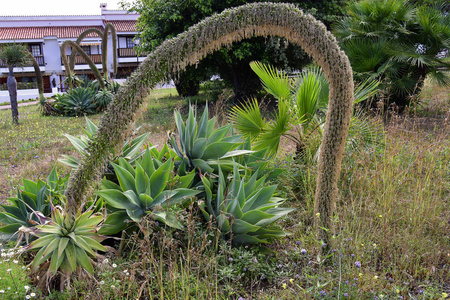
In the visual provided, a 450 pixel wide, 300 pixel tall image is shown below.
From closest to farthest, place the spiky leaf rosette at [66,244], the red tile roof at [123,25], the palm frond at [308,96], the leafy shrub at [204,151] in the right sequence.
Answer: the spiky leaf rosette at [66,244] → the leafy shrub at [204,151] → the palm frond at [308,96] → the red tile roof at [123,25]

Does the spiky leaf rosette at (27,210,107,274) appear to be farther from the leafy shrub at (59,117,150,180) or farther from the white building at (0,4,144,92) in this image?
the white building at (0,4,144,92)

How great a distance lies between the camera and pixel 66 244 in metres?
2.47

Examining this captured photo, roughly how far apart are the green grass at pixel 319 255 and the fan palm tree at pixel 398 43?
184 inches

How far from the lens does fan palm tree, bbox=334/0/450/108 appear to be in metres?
8.85

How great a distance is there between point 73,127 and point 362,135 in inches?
328

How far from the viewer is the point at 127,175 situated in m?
3.06

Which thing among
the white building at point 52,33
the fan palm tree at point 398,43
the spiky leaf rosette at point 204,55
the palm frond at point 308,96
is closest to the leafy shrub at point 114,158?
the spiky leaf rosette at point 204,55

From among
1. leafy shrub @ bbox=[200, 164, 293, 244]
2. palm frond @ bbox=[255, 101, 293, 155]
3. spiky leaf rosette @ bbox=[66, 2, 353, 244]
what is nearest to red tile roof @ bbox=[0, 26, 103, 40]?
palm frond @ bbox=[255, 101, 293, 155]

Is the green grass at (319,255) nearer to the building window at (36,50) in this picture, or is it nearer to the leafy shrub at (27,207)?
the leafy shrub at (27,207)

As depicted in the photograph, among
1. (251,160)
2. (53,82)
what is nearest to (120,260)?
(251,160)

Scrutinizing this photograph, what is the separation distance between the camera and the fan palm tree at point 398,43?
8.85 meters

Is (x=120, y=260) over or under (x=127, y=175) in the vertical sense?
under

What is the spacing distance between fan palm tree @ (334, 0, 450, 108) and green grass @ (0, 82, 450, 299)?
4686 millimetres

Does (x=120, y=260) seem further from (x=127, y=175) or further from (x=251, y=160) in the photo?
(x=251, y=160)
